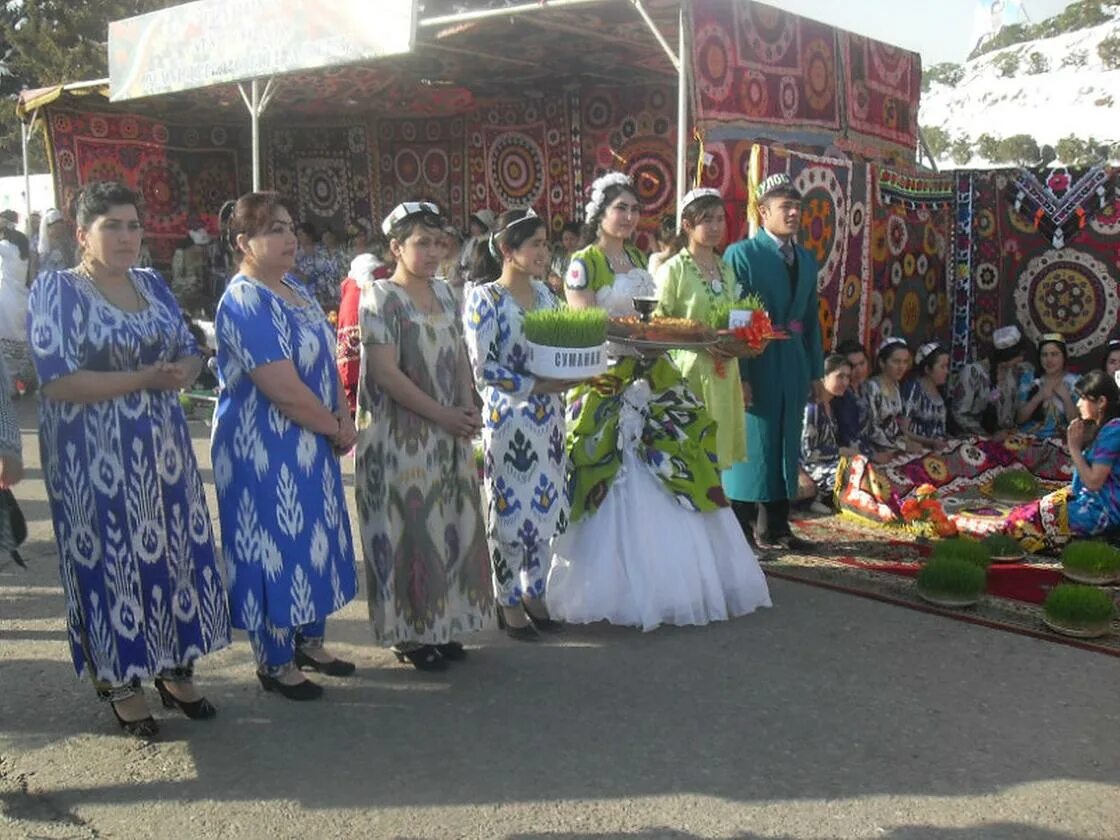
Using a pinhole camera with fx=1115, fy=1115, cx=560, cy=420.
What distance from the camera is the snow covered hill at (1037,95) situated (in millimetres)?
42031

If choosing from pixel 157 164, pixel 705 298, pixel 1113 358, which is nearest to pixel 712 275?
pixel 705 298

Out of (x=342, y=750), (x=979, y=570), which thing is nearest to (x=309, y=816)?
(x=342, y=750)

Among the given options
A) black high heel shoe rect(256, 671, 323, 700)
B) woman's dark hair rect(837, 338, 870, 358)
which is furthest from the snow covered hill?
black high heel shoe rect(256, 671, 323, 700)

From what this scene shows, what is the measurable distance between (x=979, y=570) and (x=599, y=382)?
1.75 m

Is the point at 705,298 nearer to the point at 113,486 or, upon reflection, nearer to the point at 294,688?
the point at 294,688

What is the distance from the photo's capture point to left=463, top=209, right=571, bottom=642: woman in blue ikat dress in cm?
408

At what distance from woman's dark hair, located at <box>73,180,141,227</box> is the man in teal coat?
3019mm

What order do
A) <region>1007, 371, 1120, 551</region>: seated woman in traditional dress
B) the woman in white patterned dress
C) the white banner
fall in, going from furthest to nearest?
1. the white banner
2. <region>1007, 371, 1120, 551</region>: seated woman in traditional dress
3. the woman in white patterned dress

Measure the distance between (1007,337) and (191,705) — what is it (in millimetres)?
7152

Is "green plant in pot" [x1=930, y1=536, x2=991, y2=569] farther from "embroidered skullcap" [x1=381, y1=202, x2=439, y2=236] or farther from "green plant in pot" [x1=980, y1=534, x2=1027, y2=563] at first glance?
"embroidered skullcap" [x1=381, y1=202, x2=439, y2=236]

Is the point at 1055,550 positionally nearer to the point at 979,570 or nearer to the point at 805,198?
the point at 979,570

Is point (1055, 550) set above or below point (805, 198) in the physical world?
below

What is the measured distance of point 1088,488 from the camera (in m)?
5.35

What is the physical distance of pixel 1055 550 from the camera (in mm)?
5508
